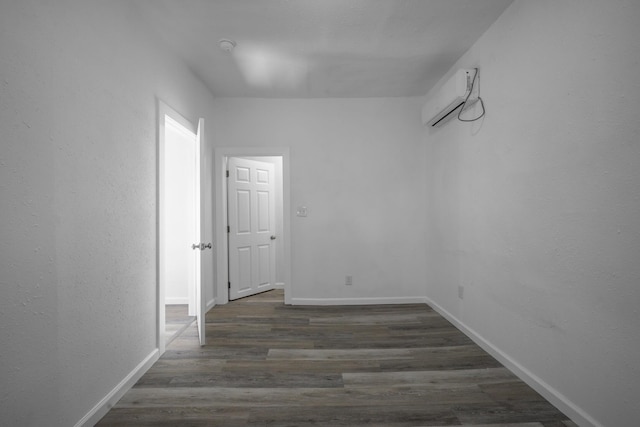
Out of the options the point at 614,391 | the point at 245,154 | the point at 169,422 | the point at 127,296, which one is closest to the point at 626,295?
the point at 614,391

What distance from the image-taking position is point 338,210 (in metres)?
3.89

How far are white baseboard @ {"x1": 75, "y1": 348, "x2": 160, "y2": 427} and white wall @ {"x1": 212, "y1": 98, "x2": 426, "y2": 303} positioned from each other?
75.1 inches

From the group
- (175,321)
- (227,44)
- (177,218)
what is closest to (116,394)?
(175,321)

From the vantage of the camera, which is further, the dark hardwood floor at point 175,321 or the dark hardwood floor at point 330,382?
the dark hardwood floor at point 175,321

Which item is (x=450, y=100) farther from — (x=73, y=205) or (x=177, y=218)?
(x=177, y=218)

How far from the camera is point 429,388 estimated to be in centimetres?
200

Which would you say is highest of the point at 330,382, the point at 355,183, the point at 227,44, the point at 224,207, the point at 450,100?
the point at 227,44

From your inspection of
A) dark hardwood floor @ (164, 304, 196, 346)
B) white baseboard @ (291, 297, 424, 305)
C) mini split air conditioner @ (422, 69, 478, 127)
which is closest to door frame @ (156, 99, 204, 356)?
dark hardwood floor @ (164, 304, 196, 346)

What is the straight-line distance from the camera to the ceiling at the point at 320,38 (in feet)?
7.11

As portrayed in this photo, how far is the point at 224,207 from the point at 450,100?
9.40 feet

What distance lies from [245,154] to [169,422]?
114 inches

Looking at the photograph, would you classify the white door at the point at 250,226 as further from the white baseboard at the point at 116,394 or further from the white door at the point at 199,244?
the white baseboard at the point at 116,394

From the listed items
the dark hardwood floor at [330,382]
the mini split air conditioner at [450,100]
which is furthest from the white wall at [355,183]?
the dark hardwood floor at [330,382]

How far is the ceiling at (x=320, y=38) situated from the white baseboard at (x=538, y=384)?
256 centimetres
